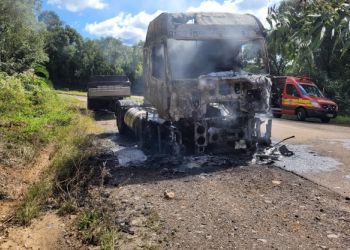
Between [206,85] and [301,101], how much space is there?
462 inches

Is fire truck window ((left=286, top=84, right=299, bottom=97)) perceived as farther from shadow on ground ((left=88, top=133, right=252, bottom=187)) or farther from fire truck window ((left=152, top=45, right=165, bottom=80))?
fire truck window ((left=152, top=45, right=165, bottom=80))

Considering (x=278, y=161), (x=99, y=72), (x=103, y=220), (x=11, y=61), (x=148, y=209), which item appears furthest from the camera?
(x=99, y=72)

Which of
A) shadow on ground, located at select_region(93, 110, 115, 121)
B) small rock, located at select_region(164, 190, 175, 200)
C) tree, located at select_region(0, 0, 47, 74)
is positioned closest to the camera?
small rock, located at select_region(164, 190, 175, 200)

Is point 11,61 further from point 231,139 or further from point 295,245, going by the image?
point 295,245

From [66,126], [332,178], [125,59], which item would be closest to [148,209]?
[332,178]

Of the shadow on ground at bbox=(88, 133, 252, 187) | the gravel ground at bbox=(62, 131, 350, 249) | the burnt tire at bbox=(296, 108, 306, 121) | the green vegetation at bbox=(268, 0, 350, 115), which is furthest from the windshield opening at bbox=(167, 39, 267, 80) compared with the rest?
the burnt tire at bbox=(296, 108, 306, 121)

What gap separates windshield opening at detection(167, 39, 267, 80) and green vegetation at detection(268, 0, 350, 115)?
1.11 metres

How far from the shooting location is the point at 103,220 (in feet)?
17.2

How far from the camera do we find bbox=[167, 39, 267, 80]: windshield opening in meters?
8.46

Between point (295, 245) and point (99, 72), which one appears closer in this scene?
point (295, 245)

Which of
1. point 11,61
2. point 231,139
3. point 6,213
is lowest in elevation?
point 6,213

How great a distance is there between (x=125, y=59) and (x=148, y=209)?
161 feet

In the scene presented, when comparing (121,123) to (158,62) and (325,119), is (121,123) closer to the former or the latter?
(158,62)

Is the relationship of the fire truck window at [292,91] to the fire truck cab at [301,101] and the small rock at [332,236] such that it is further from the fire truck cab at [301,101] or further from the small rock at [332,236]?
the small rock at [332,236]
